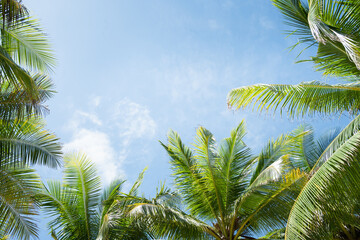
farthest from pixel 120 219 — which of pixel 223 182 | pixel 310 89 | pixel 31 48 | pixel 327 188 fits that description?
pixel 327 188

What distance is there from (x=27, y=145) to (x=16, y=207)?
1547 mm

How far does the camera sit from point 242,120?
12.5m

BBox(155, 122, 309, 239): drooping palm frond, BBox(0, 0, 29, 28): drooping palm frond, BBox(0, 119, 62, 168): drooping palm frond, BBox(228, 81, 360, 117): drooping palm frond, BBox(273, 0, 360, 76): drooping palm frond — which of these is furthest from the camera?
BBox(155, 122, 309, 239): drooping palm frond

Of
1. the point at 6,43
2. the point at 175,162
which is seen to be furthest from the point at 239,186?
the point at 6,43

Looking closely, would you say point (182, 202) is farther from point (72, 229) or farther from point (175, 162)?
point (72, 229)

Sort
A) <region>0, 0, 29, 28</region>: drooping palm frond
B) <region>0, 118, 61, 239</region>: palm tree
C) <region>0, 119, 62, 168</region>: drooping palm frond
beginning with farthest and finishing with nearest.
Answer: <region>0, 119, 62, 168</region>: drooping palm frond < <region>0, 118, 61, 239</region>: palm tree < <region>0, 0, 29, 28</region>: drooping palm frond

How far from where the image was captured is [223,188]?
1178 centimetres

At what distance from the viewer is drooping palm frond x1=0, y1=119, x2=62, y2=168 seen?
884 centimetres

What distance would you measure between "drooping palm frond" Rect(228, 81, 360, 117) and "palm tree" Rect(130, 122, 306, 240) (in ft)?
8.97

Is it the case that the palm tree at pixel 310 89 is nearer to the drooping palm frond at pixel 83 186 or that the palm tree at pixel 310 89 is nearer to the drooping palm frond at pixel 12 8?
the drooping palm frond at pixel 12 8

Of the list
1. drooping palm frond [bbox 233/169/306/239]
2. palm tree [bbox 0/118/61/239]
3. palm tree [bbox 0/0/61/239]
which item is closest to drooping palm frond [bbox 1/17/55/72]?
palm tree [bbox 0/0/61/239]

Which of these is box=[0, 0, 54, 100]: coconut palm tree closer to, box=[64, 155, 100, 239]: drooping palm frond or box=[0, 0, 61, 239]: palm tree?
box=[0, 0, 61, 239]: palm tree

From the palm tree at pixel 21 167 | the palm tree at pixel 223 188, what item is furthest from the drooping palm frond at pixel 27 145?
the palm tree at pixel 223 188

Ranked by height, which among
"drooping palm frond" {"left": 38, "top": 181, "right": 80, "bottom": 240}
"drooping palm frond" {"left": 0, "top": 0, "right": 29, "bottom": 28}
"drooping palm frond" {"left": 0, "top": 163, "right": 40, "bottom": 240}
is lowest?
"drooping palm frond" {"left": 38, "top": 181, "right": 80, "bottom": 240}
